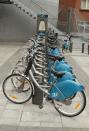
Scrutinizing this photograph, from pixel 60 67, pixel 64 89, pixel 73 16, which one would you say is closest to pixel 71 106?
pixel 64 89

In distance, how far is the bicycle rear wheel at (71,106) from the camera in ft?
23.2

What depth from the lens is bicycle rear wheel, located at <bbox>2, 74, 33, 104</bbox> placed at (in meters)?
7.87

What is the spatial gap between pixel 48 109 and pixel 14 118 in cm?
93

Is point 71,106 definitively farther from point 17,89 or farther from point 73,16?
point 73,16

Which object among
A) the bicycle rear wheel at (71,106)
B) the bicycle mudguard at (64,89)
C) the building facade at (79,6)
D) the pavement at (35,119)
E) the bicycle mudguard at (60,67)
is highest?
the building facade at (79,6)

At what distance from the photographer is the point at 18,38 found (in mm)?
29688

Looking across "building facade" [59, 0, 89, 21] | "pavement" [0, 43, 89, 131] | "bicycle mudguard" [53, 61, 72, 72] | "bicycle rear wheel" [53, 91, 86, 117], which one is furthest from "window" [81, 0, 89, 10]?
"bicycle rear wheel" [53, 91, 86, 117]

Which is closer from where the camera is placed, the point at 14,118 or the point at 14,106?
the point at 14,118

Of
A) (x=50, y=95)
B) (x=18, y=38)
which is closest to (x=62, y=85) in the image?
(x=50, y=95)

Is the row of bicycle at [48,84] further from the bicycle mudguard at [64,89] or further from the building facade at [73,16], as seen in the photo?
the building facade at [73,16]

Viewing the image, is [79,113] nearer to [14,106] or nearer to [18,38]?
[14,106]

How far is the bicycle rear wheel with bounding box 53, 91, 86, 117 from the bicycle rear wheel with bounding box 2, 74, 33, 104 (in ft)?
2.66

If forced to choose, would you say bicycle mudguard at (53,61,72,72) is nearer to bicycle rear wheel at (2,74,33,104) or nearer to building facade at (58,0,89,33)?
bicycle rear wheel at (2,74,33,104)

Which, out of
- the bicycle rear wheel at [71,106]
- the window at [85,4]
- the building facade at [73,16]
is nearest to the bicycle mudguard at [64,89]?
the bicycle rear wheel at [71,106]
